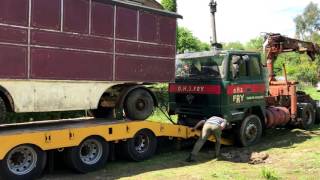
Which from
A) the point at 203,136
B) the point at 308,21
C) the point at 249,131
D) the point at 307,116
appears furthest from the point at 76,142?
the point at 308,21

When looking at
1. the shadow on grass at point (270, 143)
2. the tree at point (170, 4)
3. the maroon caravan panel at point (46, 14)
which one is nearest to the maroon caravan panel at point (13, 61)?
the maroon caravan panel at point (46, 14)

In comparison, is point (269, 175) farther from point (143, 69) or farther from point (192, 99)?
point (192, 99)

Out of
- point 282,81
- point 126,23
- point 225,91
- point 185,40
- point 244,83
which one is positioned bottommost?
point 225,91

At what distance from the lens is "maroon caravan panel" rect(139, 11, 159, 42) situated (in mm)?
10352

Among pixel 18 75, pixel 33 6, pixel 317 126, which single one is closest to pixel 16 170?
pixel 18 75

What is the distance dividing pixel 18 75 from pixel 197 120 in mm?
5325

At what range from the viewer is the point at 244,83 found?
12367mm

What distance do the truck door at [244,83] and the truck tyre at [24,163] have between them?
514 centimetres

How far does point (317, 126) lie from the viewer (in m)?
16.6

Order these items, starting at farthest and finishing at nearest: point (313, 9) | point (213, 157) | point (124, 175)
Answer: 1. point (313, 9)
2. point (213, 157)
3. point (124, 175)

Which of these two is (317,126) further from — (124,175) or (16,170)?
(16,170)

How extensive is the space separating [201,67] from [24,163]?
5562 mm

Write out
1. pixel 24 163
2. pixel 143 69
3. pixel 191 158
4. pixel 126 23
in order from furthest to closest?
pixel 191 158 → pixel 143 69 → pixel 126 23 → pixel 24 163

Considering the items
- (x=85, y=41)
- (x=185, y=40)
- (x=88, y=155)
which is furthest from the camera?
(x=185, y=40)
